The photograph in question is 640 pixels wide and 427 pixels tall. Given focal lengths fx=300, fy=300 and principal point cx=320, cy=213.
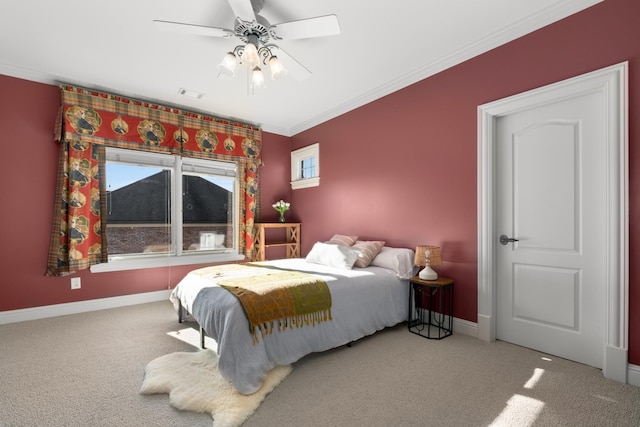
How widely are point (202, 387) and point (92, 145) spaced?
319cm

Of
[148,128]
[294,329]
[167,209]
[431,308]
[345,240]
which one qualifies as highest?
[148,128]

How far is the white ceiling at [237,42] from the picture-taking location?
2.27 m

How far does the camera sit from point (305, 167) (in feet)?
16.9

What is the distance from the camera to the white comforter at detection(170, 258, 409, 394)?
1.99m

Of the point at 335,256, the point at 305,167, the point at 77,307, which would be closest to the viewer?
the point at 335,256

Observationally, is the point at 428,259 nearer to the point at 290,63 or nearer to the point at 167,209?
the point at 290,63

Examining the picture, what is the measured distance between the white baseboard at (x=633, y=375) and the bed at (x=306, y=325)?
160 cm

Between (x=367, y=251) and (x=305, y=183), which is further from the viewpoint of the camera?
(x=305, y=183)

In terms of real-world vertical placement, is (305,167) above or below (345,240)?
above

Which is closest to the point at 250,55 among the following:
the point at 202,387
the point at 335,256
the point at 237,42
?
the point at 237,42

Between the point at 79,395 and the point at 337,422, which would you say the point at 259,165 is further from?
the point at 337,422

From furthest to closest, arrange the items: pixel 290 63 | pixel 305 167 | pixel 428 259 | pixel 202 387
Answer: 1. pixel 305 167
2. pixel 428 259
3. pixel 290 63
4. pixel 202 387

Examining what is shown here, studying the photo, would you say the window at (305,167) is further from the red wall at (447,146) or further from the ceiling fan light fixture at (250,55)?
the ceiling fan light fixture at (250,55)

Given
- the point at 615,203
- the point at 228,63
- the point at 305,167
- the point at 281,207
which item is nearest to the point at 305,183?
the point at 305,167
